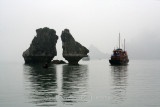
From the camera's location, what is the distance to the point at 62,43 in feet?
463

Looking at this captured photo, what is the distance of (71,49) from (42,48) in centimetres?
2560

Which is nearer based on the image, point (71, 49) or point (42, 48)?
point (71, 49)

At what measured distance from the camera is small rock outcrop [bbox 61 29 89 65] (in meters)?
131

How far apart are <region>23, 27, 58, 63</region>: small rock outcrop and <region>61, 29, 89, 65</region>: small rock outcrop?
12559 millimetres

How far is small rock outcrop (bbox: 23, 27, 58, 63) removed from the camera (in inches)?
5878

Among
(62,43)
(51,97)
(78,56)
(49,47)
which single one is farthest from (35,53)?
(51,97)

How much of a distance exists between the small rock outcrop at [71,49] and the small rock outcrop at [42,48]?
12559 mm

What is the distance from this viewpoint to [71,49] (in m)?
134

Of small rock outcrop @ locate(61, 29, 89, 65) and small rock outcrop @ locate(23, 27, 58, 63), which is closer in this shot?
small rock outcrop @ locate(61, 29, 89, 65)

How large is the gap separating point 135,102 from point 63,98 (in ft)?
20.7

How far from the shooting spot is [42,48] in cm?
15138

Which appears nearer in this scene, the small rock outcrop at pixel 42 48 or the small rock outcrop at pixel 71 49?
the small rock outcrop at pixel 71 49

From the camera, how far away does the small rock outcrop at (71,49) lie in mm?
131000

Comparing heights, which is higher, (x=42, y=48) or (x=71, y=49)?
(x=42, y=48)
